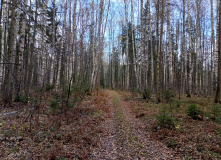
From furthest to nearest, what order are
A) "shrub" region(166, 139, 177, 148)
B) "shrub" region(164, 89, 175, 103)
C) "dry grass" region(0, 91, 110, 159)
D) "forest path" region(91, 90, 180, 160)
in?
1. "shrub" region(164, 89, 175, 103)
2. "shrub" region(166, 139, 177, 148)
3. "forest path" region(91, 90, 180, 160)
4. "dry grass" region(0, 91, 110, 159)

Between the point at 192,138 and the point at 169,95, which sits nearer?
the point at 192,138

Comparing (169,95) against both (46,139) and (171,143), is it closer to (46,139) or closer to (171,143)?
(171,143)

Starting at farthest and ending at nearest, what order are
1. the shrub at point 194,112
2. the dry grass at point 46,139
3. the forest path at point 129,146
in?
the shrub at point 194,112 < the forest path at point 129,146 < the dry grass at point 46,139

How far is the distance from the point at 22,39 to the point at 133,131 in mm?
7676

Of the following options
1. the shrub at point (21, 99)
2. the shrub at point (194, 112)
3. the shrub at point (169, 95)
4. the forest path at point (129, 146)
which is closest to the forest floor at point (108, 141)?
the forest path at point (129, 146)

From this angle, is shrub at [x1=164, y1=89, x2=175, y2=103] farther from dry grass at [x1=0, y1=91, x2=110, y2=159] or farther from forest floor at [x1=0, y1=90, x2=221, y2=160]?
dry grass at [x1=0, y1=91, x2=110, y2=159]

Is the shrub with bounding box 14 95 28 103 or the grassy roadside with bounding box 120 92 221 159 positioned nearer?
the grassy roadside with bounding box 120 92 221 159

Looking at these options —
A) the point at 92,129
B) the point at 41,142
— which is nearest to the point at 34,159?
the point at 41,142

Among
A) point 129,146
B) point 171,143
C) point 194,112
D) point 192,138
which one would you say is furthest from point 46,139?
point 194,112

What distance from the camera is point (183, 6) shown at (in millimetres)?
15305

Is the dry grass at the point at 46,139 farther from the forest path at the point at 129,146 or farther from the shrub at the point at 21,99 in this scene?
the shrub at the point at 21,99

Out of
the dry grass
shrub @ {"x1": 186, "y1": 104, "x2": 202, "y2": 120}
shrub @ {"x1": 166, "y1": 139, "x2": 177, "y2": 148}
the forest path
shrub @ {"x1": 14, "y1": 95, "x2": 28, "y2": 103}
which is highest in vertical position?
shrub @ {"x1": 14, "y1": 95, "x2": 28, "y2": 103}

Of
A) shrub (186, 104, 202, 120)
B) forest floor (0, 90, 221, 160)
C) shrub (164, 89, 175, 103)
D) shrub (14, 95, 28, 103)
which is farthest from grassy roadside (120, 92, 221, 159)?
shrub (14, 95, 28, 103)

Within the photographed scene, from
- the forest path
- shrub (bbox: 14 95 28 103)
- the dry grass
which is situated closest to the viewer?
the dry grass
